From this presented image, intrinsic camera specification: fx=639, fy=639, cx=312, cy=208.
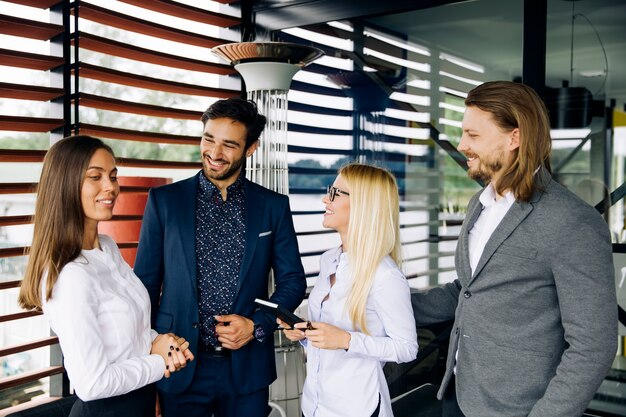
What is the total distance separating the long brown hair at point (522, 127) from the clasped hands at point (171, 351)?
112 centimetres

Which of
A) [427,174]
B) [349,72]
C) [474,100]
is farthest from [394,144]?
[474,100]

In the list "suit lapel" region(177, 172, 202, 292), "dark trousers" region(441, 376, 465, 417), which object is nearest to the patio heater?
"suit lapel" region(177, 172, 202, 292)

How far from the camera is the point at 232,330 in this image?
2.30m

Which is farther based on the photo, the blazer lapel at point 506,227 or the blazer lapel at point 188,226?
the blazer lapel at point 188,226

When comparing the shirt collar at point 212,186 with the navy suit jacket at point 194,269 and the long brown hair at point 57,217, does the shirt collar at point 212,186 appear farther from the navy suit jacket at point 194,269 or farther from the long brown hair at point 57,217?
the long brown hair at point 57,217

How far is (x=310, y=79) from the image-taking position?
13.0ft

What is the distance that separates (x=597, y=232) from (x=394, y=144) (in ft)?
6.55

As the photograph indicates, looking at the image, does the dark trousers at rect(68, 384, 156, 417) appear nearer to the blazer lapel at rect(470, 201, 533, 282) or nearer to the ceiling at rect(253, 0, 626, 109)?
the blazer lapel at rect(470, 201, 533, 282)

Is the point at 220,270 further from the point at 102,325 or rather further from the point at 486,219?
the point at 486,219

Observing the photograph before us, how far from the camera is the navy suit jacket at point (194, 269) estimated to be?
2410 millimetres

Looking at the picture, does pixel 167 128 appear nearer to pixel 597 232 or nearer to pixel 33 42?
pixel 33 42

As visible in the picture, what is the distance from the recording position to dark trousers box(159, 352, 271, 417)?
2424 mm

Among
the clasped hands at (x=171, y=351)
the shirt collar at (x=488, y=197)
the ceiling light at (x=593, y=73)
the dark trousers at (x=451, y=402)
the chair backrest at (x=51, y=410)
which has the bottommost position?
the chair backrest at (x=51, y=410)

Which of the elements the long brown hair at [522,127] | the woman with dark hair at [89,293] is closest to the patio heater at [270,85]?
the woman with dark hair at [89,293]
